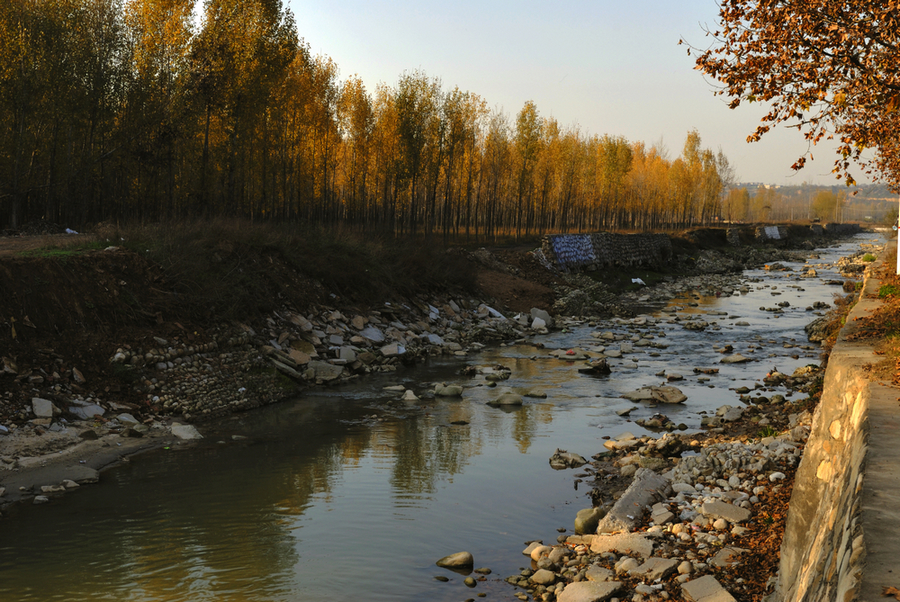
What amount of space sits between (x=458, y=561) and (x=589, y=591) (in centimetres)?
167

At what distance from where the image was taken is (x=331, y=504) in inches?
379

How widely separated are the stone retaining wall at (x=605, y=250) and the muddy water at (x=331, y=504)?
24842mm

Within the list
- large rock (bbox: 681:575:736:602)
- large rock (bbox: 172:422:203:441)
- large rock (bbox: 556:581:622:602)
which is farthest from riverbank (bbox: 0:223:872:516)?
large rock (bbox: 681:575:736:602)

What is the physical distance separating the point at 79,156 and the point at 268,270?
633 inches

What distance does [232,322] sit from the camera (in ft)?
58.3

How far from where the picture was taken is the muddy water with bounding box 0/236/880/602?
7.32m

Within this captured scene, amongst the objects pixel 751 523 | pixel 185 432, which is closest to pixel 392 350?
pixel 185 432

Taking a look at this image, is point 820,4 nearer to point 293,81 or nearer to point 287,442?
point 287,442

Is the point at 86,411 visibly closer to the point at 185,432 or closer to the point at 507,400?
the point at 185,432

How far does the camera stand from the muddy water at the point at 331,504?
7.32 metres

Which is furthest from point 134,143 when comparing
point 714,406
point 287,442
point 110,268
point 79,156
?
point 714,406

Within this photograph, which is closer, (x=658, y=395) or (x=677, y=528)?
(x=677, y=528)

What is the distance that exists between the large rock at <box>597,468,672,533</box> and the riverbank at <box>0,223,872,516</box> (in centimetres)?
789

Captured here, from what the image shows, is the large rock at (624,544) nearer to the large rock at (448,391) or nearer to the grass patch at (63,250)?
the large rock at (448,391)
